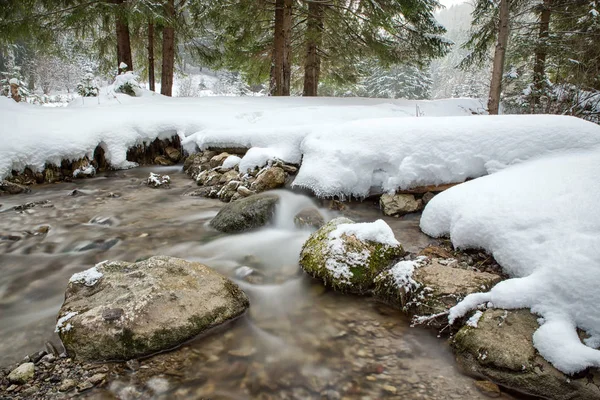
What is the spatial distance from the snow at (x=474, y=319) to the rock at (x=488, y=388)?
0.38 meters

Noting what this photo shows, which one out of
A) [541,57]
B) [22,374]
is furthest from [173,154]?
[541,57]

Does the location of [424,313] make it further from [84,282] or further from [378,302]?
[84,282]

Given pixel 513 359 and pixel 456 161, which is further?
pixel 456 161

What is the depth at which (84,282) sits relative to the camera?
9.04 feet

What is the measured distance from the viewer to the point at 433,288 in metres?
2.78

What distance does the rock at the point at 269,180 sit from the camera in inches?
223

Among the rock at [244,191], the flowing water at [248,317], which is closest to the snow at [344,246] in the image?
the flowing water at [248,317]

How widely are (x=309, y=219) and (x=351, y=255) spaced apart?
1549 millimetres

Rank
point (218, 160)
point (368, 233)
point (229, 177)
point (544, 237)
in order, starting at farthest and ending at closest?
1. point (218, 160)
2. point (229, 177)
3. point (368, 233)
4. point (544, 237)

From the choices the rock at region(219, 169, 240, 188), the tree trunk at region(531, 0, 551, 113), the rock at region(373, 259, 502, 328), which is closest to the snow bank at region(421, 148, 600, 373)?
the rock at region(373, 259, 502, 328)

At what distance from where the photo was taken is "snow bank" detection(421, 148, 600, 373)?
2.16m

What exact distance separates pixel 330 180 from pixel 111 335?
3565mm

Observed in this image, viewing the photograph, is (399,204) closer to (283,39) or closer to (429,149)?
(429,149)

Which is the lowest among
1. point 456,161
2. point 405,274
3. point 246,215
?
point 405,274
